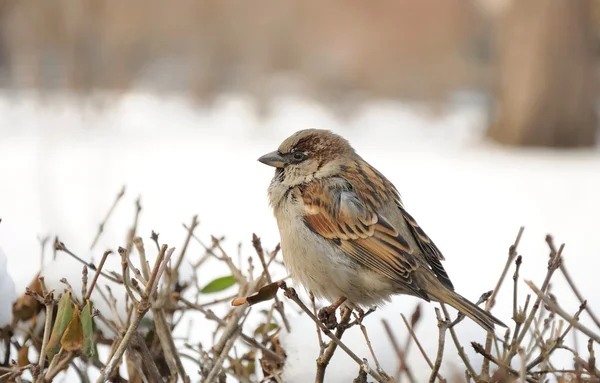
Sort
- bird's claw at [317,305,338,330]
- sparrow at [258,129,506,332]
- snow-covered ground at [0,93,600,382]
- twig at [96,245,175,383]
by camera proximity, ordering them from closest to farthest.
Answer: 1. twig at [96,245,175,383]
2. bird's claw at [317,305,338,330]
3. sparrow at [258,129,506,332]
4. snow-covered ground at [0,93,600,382]

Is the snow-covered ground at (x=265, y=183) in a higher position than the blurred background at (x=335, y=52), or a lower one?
lower

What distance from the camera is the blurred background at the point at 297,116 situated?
6.76 m

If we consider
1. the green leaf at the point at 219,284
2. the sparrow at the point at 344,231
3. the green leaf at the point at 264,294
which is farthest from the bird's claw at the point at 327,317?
the green leaf at the point at 264,294

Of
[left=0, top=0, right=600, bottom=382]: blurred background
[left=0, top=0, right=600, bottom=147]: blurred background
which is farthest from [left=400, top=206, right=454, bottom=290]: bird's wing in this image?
[left=0, top=0, right=600, bottom=147]: blurred background

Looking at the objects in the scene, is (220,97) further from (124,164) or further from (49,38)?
(124,164)

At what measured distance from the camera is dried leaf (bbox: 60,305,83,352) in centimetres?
159

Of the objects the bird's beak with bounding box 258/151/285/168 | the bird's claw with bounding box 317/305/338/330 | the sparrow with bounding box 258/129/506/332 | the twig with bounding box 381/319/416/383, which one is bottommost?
the twig with bounding box 381/319/416/383

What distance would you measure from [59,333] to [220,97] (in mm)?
14305

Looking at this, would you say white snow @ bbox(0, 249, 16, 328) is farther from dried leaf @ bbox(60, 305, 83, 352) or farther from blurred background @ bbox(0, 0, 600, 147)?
blurred background @ bbox(0, 0, 600, 147)

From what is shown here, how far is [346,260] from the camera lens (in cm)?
249

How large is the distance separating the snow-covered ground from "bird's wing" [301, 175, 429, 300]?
0.20 m

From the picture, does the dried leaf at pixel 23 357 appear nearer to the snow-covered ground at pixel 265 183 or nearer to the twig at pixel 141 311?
the snow-covered ground at pixel 265 183

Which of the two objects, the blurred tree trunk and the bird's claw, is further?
the blurred tree trunk

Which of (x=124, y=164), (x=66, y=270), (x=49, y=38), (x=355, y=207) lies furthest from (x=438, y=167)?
(x=66, y=270)
